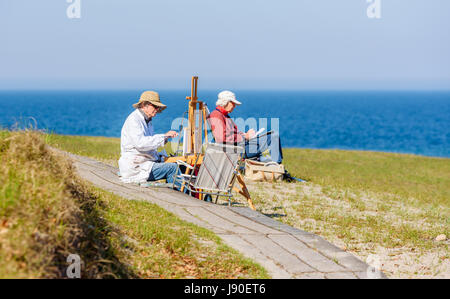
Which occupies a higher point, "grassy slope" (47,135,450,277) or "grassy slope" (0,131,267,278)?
"grassy slope" (0,131,267,278)

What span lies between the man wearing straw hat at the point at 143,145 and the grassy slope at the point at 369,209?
46.3 inches

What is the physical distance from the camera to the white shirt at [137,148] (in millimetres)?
7538

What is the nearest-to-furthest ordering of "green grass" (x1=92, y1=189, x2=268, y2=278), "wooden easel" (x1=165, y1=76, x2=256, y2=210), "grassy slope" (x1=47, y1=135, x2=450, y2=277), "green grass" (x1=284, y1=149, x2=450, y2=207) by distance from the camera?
"green grass" (x1=92, y1=189, x2=268, y2=278), "grassy slope" (x1=47, y1=135, x2=450, y2=277), "wooden easel" (x1=165, y1=76, x2=256, y2=210), "green grass" (x1=284, y1=149, x2=450, y2=207)

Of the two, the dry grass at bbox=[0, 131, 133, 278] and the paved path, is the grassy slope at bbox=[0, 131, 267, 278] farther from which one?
the paved path

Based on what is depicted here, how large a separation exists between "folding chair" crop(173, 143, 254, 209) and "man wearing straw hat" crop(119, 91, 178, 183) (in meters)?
0.35

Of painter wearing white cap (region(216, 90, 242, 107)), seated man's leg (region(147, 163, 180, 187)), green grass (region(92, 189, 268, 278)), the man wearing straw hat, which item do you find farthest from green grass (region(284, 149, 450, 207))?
green grass (region(92, 189, 268, 278))

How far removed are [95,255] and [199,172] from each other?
351 cm

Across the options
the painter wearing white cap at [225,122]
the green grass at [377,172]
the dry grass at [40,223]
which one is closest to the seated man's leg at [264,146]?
the green grass at [377,172]

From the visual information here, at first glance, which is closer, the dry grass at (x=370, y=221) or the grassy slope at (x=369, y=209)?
the dry grass at (x=370, y=221)

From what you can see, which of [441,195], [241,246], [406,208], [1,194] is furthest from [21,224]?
[441,195]

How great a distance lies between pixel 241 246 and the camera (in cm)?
560

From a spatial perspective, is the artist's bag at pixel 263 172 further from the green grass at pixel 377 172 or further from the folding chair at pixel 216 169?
the folding chair at pixel 216 169

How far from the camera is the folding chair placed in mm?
7812
